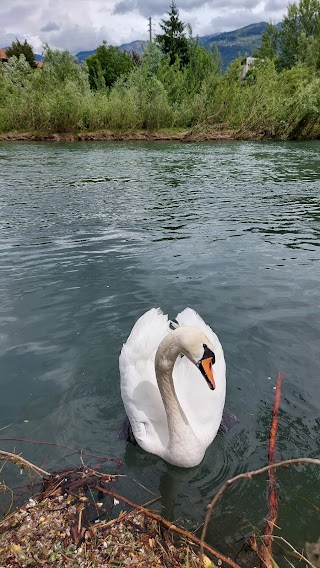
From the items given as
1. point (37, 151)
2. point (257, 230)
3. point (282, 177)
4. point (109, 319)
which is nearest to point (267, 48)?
point (37, 151)

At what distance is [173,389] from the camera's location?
3639 millimetres

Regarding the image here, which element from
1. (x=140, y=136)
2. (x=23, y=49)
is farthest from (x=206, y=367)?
(x=23, y=49)

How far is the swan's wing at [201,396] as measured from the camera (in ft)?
12.3

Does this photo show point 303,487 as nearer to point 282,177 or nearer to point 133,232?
point 133,232

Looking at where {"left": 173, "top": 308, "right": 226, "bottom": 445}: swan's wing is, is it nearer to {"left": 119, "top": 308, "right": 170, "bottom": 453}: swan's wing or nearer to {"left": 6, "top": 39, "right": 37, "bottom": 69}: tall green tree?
{"left": 119, "top": 308, "right": 170, "bottom": 453}: swan's wing

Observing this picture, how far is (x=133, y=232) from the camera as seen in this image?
34.4 ft

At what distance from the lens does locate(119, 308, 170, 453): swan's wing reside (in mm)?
3729

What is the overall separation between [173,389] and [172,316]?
251 centimetres

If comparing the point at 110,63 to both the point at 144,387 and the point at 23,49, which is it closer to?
the point at 23,49

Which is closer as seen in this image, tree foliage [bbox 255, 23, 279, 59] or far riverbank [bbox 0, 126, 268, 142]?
far riverbank [bbox 0, 126, 268, 142]

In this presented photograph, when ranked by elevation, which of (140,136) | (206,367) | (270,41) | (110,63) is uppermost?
(270,41)

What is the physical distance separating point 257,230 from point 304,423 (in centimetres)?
688

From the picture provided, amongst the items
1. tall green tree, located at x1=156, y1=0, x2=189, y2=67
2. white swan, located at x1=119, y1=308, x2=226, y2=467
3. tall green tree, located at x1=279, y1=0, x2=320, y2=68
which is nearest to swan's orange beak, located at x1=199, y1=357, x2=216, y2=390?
white swan, located at x1=119, y1=308, x2=226, y2=467

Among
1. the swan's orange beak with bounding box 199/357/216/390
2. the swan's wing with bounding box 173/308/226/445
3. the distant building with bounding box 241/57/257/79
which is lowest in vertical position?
the swan's wing with bounding box 173/308/226/445
